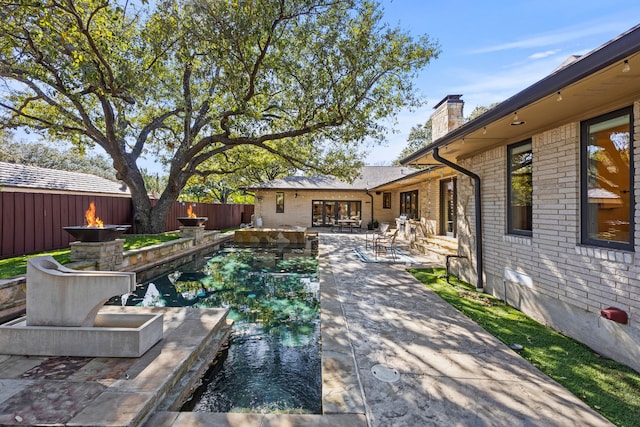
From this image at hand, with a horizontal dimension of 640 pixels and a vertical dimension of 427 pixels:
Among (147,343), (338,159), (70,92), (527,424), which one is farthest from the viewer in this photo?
(338,159)

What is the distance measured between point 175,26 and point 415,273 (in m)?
8.98

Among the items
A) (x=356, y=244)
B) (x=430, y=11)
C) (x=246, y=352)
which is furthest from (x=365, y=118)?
(x=246, y=352)

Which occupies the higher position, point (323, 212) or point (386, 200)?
point (386, 200)

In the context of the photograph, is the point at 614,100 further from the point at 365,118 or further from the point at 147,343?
the point at 365,118

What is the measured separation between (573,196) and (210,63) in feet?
35.3

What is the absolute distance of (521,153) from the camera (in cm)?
523

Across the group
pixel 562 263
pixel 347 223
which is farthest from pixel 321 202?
pixel 562 263

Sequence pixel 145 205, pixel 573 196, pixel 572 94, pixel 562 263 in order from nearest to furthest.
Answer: pixel 572 94
pixel 573 196
pixel 562 263
pixel 145 205

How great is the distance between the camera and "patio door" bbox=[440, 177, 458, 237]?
10008 millimetres

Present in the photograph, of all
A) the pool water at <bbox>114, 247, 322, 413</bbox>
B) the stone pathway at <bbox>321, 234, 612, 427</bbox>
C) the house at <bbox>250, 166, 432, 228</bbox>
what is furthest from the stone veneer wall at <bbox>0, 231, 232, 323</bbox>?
the stone pathway at <bbox>321, 234, 612, 427</bbox>

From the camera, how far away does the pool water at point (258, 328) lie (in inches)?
122

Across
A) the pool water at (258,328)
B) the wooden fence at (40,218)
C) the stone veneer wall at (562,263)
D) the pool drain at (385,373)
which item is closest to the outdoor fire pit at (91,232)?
the pool water at (258,328)

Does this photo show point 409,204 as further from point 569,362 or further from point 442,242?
point 569,362

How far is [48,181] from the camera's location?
1512 centimetres
